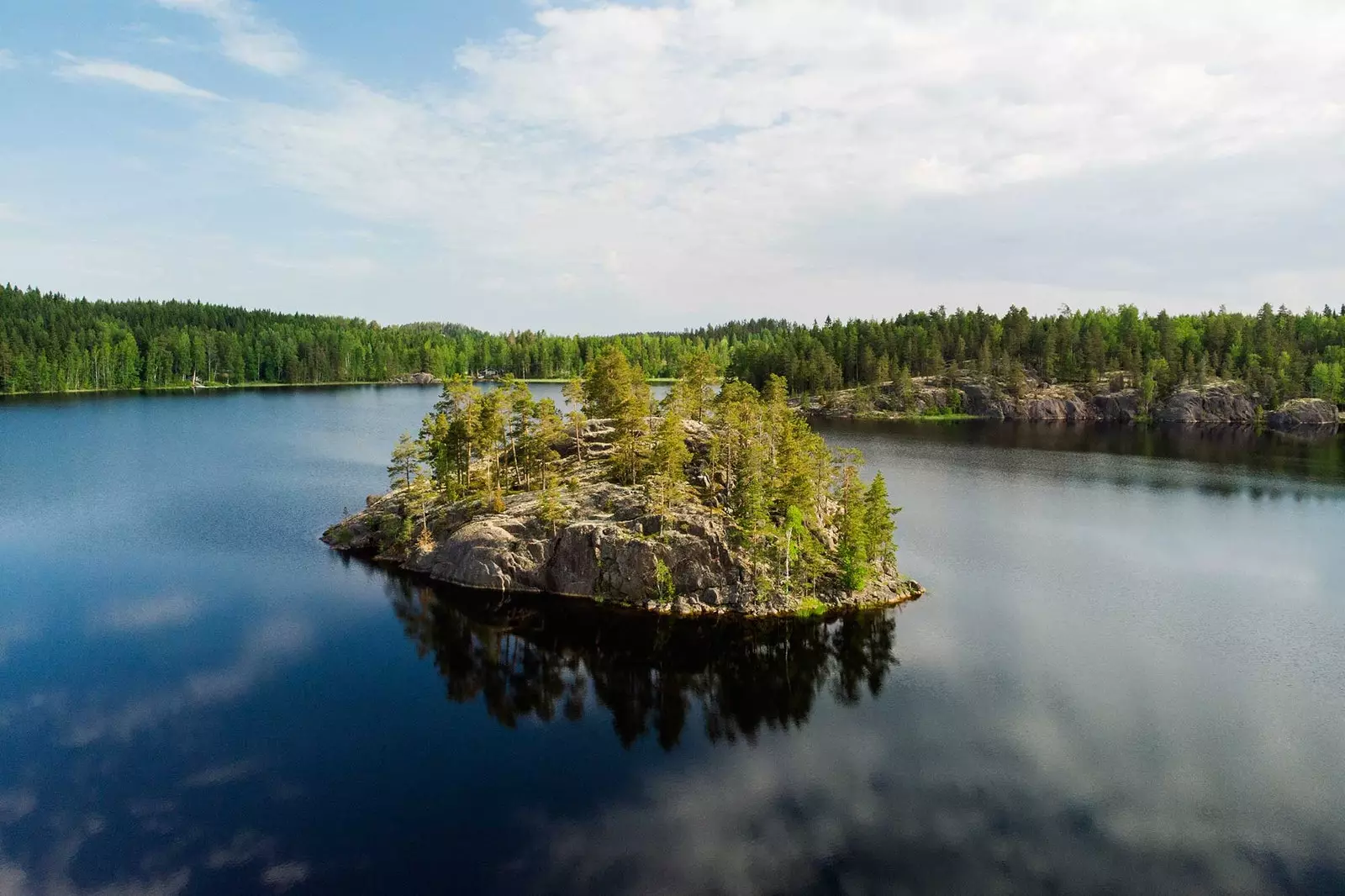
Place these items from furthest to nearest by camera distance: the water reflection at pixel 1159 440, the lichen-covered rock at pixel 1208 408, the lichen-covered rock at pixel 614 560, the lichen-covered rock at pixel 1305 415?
the lichen-covered rock at pixel 1208 408, the lichen-covered rock at pixel 1305 415, the water reflection at pixel 1159 440, the lichen-covered rock at pixel 614 560

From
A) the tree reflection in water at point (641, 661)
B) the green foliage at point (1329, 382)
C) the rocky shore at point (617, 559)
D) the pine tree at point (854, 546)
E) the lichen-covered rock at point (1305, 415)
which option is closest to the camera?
the tree reflection in water at point (641, 661)

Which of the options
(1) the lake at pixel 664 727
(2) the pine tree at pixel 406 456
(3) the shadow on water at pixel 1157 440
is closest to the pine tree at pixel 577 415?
(2) the pine tree at pixel 406 456

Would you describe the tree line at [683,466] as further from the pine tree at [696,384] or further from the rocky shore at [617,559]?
the rocky shore at [617,559]

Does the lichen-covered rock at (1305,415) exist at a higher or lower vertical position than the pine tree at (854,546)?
higher

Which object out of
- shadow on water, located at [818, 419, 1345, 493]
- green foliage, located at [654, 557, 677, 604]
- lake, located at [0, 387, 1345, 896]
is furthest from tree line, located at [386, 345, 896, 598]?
shadow on water, located at [818, 419, 1345, 493]

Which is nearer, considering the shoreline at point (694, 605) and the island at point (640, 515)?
the shoreline at point (694, 605)

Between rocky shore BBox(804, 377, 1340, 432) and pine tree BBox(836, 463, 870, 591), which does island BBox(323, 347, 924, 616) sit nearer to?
pine tree BBox(836, 463, 870, 591)

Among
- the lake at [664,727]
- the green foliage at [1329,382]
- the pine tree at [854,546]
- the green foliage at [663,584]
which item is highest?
the green foliage at [1329,382]
